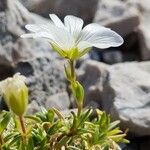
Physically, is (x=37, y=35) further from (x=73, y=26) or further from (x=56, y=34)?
(x=73, y=26)

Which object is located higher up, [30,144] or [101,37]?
[101,37]

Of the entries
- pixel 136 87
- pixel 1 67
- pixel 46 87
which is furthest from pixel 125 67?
pixel 1 67

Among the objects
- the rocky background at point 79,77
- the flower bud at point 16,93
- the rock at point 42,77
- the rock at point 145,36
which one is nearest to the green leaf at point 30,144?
the flower bud at point 16,93

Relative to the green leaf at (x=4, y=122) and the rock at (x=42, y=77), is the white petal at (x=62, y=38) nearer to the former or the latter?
the green leaf at (x=4, y=122)

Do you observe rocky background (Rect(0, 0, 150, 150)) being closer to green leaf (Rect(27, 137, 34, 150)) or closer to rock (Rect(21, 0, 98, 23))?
rock (Rect(21, 0, 98, 23))

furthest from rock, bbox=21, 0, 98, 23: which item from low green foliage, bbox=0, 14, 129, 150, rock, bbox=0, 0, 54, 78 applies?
low green foliage, bbox=0, 14, 129, 150

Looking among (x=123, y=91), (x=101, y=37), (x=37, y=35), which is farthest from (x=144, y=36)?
(x=37, y=35)
